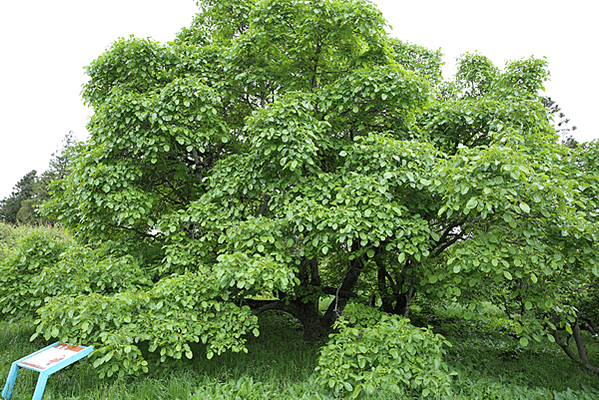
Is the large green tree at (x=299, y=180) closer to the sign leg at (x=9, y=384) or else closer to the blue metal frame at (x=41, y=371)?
the blue metal frame at (x=41, y=371)

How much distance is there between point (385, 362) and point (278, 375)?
1.67m

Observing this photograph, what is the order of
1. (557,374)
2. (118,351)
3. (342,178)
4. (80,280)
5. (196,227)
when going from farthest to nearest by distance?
1. (557,374)
2. (196,227)
3. (80,280)
4. (342,178)
5. (118,351)

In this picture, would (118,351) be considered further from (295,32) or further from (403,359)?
(295,32)

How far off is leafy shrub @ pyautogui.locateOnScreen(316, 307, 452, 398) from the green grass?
0.20 m

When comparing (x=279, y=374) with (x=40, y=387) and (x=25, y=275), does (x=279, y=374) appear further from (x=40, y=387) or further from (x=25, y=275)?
(x=25, y=275)

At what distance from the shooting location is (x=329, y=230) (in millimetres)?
3906

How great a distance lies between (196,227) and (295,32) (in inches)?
125

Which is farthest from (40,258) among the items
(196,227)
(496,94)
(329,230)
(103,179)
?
(496,94)

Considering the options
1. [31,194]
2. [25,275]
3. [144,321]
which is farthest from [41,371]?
[31,194]

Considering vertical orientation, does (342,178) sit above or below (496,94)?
below

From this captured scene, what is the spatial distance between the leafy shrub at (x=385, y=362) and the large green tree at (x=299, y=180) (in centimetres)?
72

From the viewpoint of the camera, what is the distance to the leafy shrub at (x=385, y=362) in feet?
11.7

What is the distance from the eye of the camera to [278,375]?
467 centimetres

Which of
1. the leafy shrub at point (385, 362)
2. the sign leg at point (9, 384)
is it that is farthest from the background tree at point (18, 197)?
the leafy shrub at point (385, 362)
